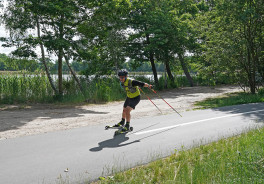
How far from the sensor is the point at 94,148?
5.38 meters

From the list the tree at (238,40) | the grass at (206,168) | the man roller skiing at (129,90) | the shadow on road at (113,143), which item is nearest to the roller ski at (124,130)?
the man roller skiing at (129,90)

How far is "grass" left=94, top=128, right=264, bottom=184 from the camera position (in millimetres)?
3604

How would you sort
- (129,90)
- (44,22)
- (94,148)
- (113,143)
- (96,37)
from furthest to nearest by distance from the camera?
1. (96,37)
2. (44,22)
3. (129,90)
4. (113,143)
5. (94,148)

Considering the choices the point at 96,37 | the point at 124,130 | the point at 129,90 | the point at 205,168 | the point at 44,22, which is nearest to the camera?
the point at 205,168

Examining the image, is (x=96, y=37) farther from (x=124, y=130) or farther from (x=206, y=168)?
(x=206, y=168)

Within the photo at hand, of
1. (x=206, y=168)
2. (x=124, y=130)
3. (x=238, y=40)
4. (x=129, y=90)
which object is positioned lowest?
(x=206, y=168)

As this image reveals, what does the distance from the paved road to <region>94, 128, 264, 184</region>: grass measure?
1.20 feet

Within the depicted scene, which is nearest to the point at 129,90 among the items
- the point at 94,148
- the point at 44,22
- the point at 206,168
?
the point at 94,148

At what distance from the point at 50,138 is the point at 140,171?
3041mm

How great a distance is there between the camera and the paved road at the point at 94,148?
4.07 meters

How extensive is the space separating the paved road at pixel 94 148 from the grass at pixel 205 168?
37cm

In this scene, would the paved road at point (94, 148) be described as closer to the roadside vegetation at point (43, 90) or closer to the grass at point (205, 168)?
the grass at point (205, 168)

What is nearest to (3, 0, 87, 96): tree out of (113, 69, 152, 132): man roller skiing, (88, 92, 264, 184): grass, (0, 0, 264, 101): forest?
(0, 0, 264, 101): forest

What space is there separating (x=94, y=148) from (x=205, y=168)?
8.07ft
